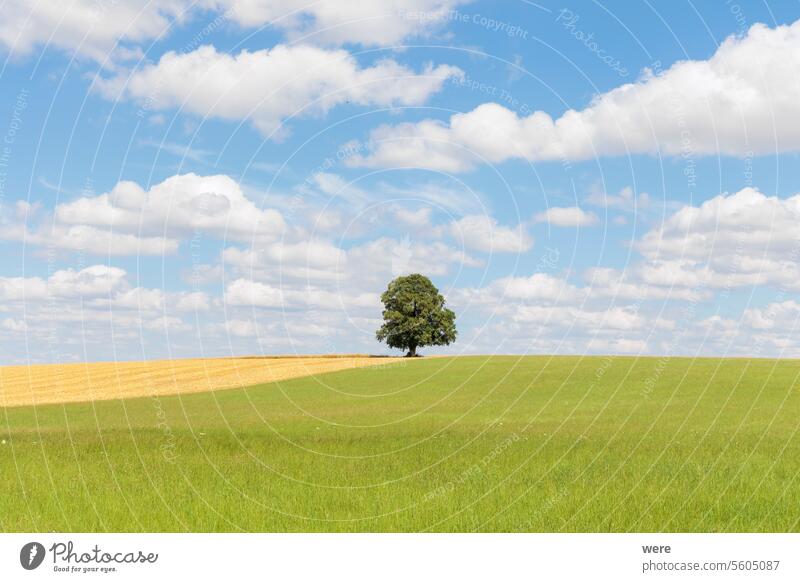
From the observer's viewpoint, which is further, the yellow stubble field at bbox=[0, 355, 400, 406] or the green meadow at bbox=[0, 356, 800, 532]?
the yellow stubble field at bbox=[0, 355, 400, 406]

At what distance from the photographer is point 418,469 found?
22.7 meters

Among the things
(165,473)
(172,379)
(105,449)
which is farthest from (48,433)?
(172,379)

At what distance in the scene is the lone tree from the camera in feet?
378

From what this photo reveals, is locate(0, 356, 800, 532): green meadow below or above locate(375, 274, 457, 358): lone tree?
below

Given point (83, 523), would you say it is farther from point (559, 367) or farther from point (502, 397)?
point (559, 367)
